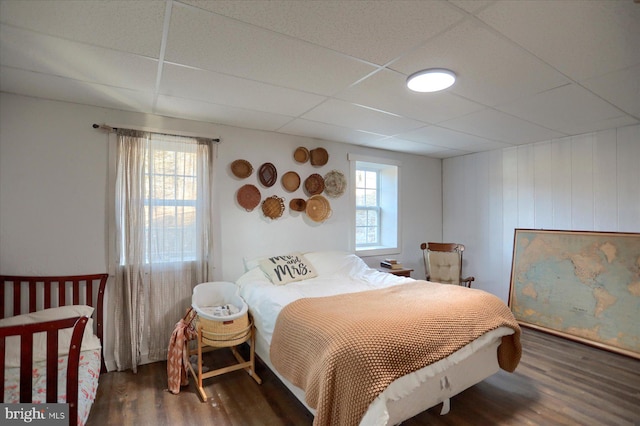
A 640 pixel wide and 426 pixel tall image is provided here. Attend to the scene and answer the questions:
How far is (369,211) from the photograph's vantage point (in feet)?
15.0

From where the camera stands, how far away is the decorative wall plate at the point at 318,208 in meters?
3.79

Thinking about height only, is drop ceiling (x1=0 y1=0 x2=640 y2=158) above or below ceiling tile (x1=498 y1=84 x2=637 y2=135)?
above

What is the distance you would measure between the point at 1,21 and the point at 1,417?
6.34 ft

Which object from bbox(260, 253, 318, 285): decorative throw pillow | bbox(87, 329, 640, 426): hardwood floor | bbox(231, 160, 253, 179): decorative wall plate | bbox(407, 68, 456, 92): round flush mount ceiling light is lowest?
bbox(87, 329, 640, 426): hardwood floor

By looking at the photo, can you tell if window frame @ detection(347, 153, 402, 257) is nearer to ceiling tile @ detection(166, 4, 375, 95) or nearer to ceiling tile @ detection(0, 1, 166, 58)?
ceiling tile @ detection(166, 4, 375, 95)

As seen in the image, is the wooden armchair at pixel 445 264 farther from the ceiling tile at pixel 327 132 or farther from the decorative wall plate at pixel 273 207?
the decorative wall plate at pixel 273 207

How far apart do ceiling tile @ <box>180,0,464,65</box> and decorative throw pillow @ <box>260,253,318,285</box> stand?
6.88 ft

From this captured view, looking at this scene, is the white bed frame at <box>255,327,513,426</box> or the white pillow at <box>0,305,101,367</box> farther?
the white pillow at <box>0,305,101,367</box>

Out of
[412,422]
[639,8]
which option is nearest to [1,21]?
[639,8]

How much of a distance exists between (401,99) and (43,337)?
10.5 ft

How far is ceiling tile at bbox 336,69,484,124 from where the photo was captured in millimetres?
2172

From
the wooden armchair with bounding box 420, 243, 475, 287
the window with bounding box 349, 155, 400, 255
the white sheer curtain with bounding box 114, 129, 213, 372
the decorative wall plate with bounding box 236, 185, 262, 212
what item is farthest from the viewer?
the window with bounding box 349, 155, 400, 255

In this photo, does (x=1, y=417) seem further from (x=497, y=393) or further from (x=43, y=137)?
(x=497, y=393)

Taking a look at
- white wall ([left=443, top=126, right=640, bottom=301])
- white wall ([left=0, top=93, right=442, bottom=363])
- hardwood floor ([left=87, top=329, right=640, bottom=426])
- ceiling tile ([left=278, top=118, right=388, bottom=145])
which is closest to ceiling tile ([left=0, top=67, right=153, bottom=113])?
white wall ([left=0, top=93, right=442, bottom=363])
